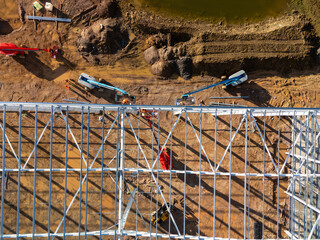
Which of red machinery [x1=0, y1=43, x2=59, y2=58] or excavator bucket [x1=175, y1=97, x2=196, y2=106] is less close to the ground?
red machinery [x1=0, y1=43, x2=59, y2=58]

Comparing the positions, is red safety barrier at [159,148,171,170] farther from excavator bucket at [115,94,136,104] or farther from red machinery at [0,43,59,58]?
red machinery at [0,43,59,58]

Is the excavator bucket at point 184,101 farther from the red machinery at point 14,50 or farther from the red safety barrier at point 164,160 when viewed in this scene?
the red machinery at point 14,50

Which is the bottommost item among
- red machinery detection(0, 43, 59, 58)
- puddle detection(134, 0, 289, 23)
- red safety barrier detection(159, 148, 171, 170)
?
red safety barrier detection(159, 148, 171, 170)

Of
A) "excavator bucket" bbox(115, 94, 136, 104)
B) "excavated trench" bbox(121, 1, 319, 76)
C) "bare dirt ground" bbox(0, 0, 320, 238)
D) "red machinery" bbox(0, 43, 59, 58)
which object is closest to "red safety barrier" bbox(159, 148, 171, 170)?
"bare dirt ground" bbox(0, 0, 320, 238)

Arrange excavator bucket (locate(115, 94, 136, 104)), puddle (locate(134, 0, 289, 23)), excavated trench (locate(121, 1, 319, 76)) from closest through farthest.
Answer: excavated trench (locate(121, 1, 319, 76)) → excavator bucket (locate(115, 94, 136, 104)) → puddle (locate(134, 0, 289, 23))

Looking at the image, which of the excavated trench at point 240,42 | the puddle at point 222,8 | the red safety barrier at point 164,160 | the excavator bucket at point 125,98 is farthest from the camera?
the puddle at point 222,8

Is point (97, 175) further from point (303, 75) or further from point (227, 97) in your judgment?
point (303, 75)

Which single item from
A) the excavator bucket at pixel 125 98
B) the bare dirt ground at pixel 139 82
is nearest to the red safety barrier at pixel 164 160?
the bare dirt ground at pixel 139 82
